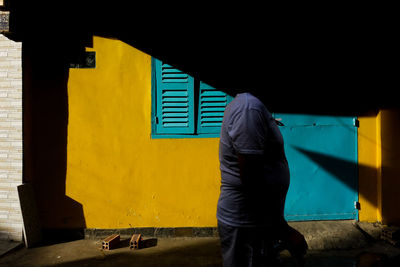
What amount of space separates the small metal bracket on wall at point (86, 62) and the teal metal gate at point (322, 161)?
9.73ft

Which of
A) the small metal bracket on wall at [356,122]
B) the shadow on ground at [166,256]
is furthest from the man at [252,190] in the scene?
the small metal bracket on wall at [356,122]

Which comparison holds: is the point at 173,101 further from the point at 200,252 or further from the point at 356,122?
the point at 356,122

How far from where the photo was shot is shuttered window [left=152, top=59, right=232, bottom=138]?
18.9 feet

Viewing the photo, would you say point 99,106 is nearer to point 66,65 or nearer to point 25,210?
point 66,65

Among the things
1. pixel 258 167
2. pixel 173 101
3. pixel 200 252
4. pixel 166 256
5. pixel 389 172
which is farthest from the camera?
pixel 173 101

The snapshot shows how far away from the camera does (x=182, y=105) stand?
578 centimetres

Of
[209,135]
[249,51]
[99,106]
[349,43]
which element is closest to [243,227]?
[249,51]

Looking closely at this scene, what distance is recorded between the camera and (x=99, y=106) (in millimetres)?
5742

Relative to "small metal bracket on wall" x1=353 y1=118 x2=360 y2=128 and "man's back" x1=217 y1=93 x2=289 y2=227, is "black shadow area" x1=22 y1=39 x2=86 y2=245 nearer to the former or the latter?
"man's back" x1=217 y1=93 x2=289 y2=227

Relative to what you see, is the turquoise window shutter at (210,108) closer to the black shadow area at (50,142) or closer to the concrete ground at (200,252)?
the concrete ground at (200,252)

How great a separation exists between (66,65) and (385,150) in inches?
199

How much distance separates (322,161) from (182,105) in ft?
7.64

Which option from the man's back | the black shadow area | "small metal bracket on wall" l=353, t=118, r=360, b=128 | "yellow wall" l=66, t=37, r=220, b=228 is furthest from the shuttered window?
the man's back

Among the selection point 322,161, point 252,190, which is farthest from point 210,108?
point 252,190
